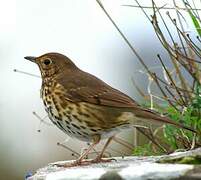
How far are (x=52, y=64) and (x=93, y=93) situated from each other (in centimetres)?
→ 52

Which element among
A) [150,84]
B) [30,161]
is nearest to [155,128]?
[150,84]

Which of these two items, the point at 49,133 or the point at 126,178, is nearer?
the point at 126,178

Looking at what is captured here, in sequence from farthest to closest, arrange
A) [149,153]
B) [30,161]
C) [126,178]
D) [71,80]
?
1. [30,161]
2. [71,80]
3. [149,153]
4. [126,178]

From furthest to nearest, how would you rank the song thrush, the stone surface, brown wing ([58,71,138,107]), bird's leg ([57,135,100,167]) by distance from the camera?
1. brown wing ([58,71,138,107])
2. the song thrush
3. bird's leg ([57,135,100,167])
4. the stone surface

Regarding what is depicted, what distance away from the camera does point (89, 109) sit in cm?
588

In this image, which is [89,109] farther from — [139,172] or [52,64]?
[139,172]

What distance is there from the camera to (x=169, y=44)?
6055 mm

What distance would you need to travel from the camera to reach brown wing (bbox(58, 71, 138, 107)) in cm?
595

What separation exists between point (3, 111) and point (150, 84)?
7448mm

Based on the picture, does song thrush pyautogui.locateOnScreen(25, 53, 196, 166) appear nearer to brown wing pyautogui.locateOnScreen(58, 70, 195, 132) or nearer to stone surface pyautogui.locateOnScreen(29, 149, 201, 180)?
brown wing pyautogui.locateOnScreen(58, 70, 195, 132)

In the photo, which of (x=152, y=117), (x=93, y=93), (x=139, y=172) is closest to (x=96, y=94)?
(x=93, y=93)

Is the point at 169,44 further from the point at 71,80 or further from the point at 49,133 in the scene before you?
the point at 49,133

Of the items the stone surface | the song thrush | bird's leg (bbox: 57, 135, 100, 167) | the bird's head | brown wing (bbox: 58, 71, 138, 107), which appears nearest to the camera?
the stone surface

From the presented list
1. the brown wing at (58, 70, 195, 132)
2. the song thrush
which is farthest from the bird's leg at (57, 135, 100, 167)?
the brown wing at (58, 70, 195, 132)
